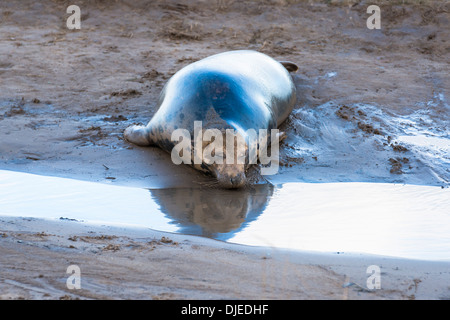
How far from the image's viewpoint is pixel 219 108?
17.5 ft

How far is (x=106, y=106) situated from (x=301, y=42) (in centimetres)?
384

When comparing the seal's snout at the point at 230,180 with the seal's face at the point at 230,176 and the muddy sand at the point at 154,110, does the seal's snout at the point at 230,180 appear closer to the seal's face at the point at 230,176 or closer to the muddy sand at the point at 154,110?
the seal's face at the point at 230,176

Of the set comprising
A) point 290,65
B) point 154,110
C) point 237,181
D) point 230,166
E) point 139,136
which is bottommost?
point 237,181

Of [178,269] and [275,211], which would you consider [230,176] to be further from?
[178,269]

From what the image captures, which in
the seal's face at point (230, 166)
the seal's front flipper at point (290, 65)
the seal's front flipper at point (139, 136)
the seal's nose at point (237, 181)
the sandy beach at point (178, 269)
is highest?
the seal's front flipper at point (290, 65)

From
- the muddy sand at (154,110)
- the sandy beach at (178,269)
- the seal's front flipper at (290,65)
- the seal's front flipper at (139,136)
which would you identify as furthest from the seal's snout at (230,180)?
the seal's front flipper at (290,65)

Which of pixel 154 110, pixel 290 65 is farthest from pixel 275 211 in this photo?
pixel 290 65

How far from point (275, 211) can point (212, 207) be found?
0.48 meters

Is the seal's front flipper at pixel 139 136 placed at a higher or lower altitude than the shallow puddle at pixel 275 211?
higher

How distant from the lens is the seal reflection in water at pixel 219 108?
16.9ft

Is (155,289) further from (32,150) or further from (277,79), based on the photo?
(277,79)

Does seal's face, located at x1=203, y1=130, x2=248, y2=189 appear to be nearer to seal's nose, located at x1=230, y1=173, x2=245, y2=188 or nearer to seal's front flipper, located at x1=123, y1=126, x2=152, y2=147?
seal's nose, located at x1=230, y1=173, x2=245, y2=188

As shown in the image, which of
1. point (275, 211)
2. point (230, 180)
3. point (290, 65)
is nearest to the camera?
point (275, 211)

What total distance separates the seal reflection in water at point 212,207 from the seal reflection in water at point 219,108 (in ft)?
0.52
